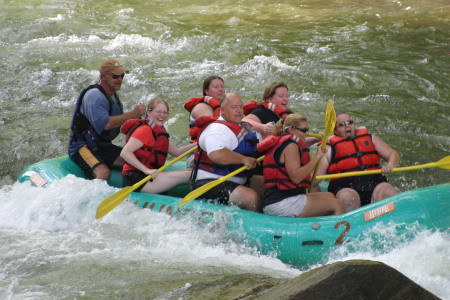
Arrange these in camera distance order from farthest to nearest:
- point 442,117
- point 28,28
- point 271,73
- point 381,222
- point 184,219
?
point 28,28 → point 271,73 → point 442,117 → point 184,219 → point 381,222

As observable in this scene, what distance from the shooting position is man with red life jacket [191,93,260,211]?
169 inches

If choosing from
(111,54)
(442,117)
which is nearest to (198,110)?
(442,117)

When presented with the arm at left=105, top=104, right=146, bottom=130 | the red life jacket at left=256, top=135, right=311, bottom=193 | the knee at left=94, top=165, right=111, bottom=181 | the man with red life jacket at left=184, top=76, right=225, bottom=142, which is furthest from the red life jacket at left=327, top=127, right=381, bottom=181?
the knee at left=94, top=165, right=111, bottom=181

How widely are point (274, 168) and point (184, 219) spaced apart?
2.66 feet

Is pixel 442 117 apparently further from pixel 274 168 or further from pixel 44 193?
pixel 44 193

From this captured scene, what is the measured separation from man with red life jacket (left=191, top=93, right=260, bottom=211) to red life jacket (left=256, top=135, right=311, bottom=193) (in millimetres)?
177

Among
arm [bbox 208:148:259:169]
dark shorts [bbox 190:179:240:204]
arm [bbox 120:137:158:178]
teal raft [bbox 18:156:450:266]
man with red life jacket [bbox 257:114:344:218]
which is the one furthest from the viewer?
arm [bbox 120:137:158:178]

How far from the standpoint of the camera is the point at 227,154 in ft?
14.0

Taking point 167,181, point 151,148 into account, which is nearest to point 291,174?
point 167,181

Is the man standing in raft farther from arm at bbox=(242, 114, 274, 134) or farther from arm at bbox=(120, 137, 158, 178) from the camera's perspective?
arm at bbox=(242, 114, 274, 134)

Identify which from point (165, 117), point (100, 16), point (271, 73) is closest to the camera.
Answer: point (165, 117)

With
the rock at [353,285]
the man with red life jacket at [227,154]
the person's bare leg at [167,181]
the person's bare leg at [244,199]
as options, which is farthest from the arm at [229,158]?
the rock at [353,285]

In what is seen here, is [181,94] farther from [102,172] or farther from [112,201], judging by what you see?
[112,201]

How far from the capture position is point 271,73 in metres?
8.80
